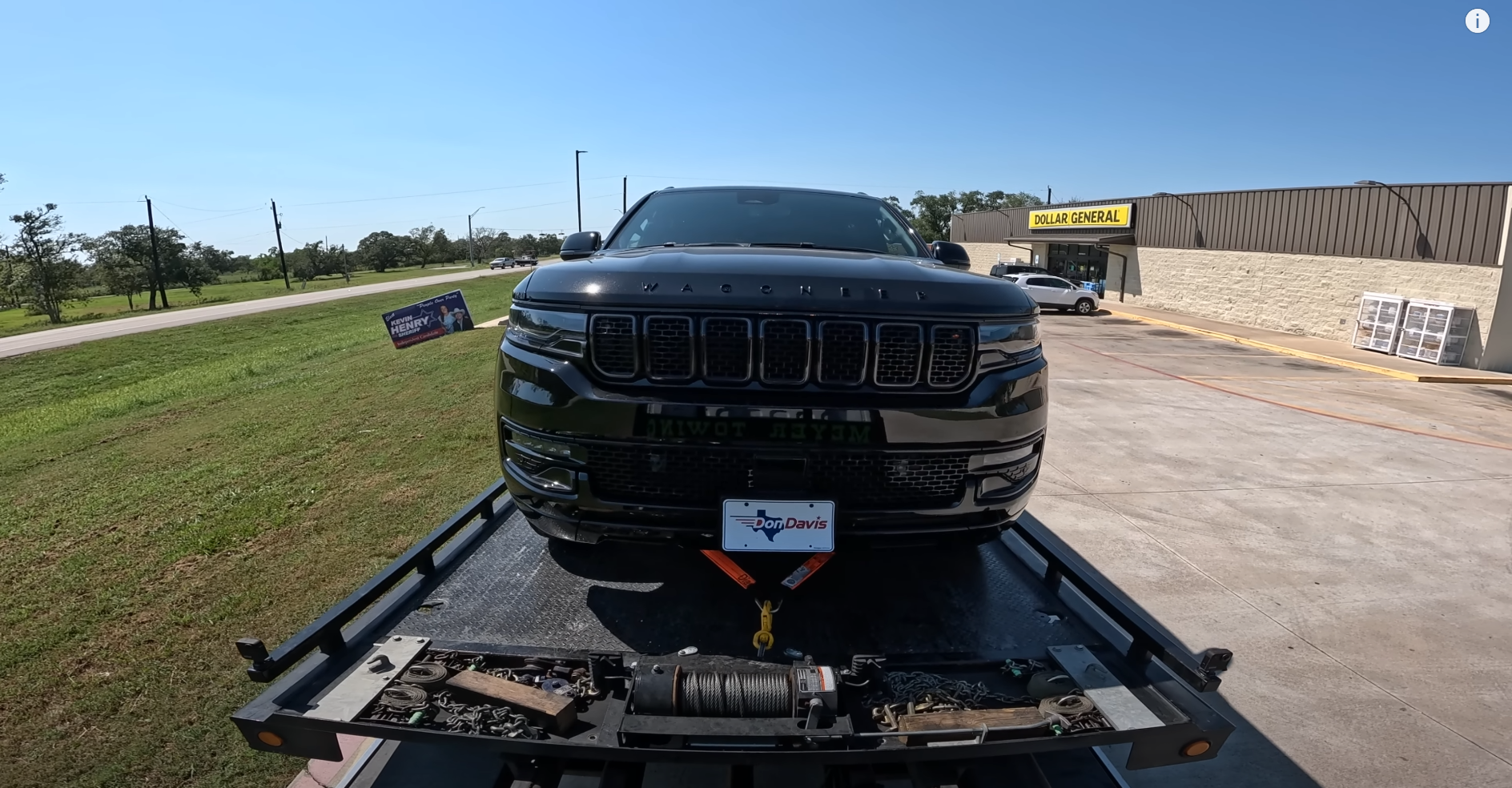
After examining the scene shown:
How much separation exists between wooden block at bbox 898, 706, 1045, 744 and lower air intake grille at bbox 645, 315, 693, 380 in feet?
3.42

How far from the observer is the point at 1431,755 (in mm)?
3027

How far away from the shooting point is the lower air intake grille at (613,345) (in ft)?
6.90

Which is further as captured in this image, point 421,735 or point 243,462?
point 243,462

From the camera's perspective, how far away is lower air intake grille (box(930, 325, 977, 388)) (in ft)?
7.04

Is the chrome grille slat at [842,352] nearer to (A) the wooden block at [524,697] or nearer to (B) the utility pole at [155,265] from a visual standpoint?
(A) the wooden block at [524,697]

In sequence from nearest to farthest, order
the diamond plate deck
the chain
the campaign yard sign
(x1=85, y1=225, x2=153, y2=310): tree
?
the chain → the diamond plate deck → the campaign yard sign → (x1=85, y1=225, x2=153, y2=310): tree

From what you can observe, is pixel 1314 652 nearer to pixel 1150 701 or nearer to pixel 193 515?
pixel 1150 701

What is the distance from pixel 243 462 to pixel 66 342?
2251 cm

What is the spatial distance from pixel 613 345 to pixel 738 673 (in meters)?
0.92

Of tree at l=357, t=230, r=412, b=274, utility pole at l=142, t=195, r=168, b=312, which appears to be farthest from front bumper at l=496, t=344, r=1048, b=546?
tree at l=357, t=230, r=412, b=274

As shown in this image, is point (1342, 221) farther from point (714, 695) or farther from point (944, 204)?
point (944, 204)

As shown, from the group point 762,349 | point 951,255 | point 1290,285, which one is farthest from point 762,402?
point 1290,285

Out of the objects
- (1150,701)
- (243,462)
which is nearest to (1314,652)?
(1150,701)

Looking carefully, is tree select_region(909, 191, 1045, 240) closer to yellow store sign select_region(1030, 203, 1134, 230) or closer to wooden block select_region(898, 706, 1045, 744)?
yellow store sign select_region(1030, 203, 1134, 230)
